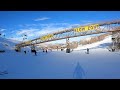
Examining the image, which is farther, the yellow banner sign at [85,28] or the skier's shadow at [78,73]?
the yellow banner sign at [85,28]

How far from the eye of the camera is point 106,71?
3.21 meters

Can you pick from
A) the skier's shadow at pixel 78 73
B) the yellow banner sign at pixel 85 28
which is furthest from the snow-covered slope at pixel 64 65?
the yellow banner sign at pixel 85 28

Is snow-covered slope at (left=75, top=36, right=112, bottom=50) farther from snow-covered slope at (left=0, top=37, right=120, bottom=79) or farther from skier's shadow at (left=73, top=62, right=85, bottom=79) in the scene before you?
skier's shadow at (left=73, top=62, right=85, bottom=79)

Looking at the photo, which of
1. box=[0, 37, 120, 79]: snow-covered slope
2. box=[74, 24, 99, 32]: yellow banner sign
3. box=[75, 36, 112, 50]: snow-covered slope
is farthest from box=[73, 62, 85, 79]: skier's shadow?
box=[74, 24, 99, 32]: yellow banner sign

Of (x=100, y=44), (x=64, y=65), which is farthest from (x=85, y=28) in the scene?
(x=64, y=65)

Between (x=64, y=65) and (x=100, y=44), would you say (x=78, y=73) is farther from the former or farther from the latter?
(x=100, y=44)

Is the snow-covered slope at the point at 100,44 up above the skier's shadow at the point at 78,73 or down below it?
above

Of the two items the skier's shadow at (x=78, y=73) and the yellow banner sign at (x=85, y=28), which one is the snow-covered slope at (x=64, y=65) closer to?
the skier's shadow at (x=78, y=73)

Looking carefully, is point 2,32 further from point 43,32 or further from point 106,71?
point 106,71

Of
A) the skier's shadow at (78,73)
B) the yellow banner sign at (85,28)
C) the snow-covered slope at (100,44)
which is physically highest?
the yellow banner sign at (85,28)
